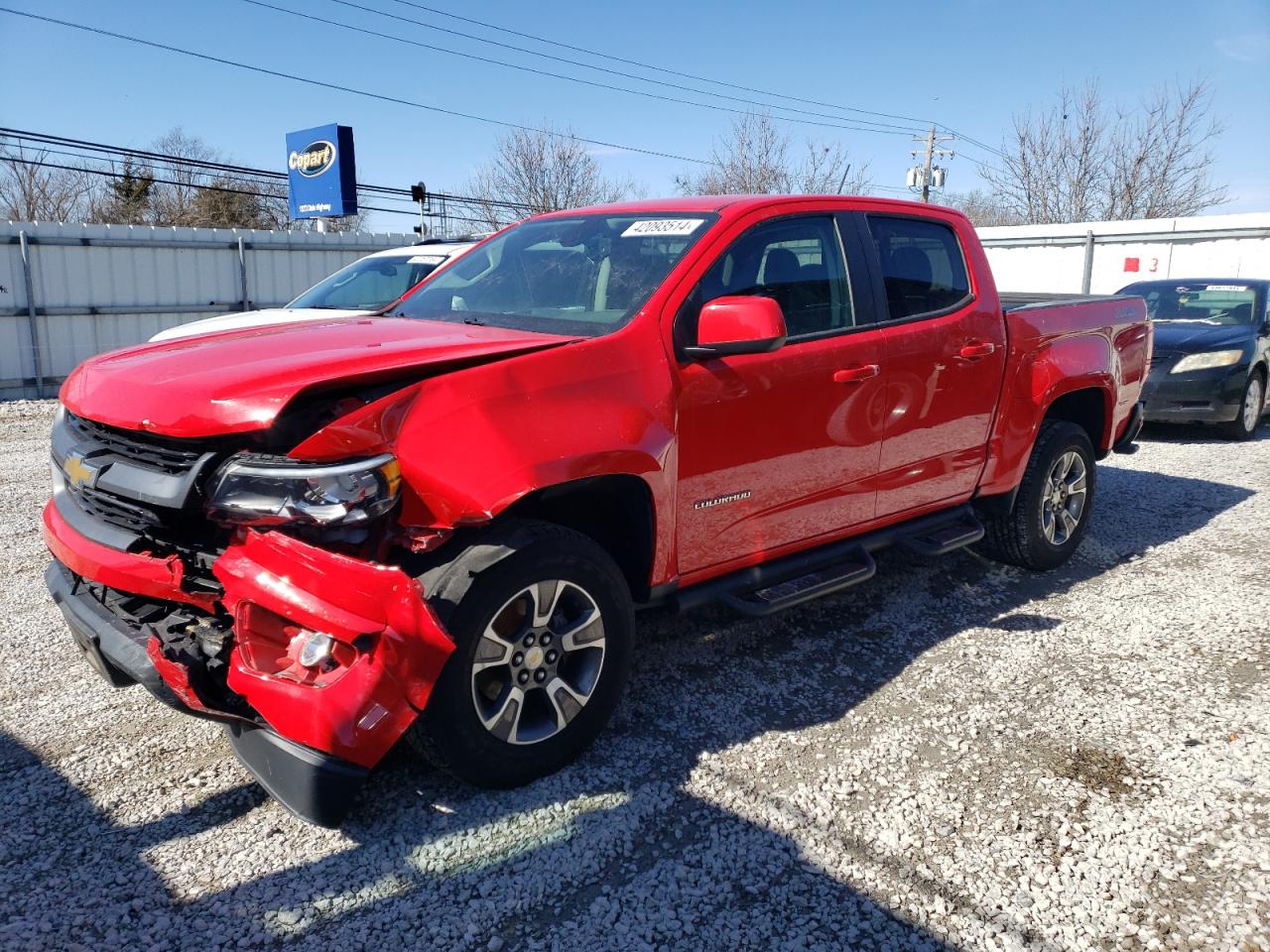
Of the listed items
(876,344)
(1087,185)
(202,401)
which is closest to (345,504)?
(202,401)

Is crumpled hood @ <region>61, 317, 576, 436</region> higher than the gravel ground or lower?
higher

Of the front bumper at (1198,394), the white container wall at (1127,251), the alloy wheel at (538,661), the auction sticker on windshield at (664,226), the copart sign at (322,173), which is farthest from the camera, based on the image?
the copart sign at (322,173)

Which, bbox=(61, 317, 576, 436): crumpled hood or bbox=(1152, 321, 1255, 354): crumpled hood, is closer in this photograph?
bbox=(61, 317, 576, 436): crumpled hood

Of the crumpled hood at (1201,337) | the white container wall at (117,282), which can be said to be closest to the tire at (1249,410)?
the crumpled hood at (1201,337)

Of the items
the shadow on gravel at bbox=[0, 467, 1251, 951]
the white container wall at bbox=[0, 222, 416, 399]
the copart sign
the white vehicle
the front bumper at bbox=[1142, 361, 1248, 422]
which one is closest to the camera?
the shadow on gravel at bbox=[0, 467, 1251, 951]

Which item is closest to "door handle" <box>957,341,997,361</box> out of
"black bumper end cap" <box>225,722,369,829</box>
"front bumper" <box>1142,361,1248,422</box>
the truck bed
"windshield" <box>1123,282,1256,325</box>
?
the truck bed

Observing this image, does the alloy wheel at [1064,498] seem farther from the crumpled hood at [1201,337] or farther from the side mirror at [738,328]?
the crumpled hood at [1201,337]

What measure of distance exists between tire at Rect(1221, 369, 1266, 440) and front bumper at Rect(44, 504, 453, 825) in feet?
33.3

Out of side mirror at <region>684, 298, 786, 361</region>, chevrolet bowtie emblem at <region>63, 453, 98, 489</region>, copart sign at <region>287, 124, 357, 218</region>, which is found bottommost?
chevrolet bowtie emblem at <region>63, 453, 98, 489</region>

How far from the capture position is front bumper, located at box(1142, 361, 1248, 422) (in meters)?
9.72

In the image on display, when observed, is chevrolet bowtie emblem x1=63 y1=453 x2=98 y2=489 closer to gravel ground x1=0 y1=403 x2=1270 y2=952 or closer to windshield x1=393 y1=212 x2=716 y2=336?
gravel ground x1=0 y1=403 x2=1270 y2=952

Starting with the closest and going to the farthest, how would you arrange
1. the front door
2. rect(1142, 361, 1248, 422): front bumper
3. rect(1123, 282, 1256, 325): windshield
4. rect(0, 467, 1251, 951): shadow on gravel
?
rect(0, 467, 1251, 951): shadow on gravel
the front door
rect(1142, 361, 1248, 422): front bumper
rect(1123, 282, 1256, 325): windshield

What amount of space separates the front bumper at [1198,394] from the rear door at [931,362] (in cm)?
623

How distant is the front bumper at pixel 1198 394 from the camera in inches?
383
